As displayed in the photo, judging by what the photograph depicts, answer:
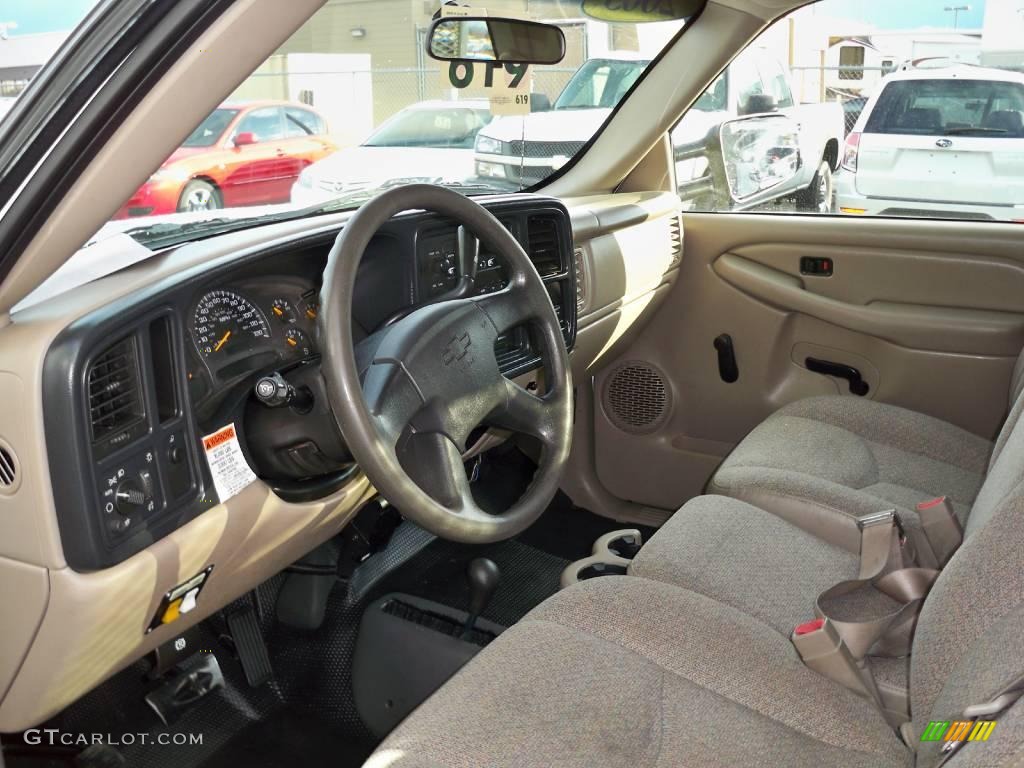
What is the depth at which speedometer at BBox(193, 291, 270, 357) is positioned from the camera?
156 centimetres

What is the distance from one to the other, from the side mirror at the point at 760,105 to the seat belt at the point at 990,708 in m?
2.32

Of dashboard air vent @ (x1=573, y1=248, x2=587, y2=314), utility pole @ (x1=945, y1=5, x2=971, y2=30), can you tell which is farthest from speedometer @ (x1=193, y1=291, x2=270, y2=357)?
utility pole @ (x1=945, y1=5, x2=971, y2=30)

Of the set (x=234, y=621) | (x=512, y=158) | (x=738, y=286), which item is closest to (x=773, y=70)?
(x=738, y=286)

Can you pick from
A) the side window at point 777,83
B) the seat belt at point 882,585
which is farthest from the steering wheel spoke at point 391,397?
the side window at point 777,83

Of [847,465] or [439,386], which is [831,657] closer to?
[439,386]

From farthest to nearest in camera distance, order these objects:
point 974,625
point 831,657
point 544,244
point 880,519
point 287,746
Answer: point 544,244 < point 287,746 < point 880,519 < point 831,657 < point 974,625

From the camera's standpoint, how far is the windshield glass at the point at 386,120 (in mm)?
1809

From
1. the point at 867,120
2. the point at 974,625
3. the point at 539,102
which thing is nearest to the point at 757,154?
the point at 867,120

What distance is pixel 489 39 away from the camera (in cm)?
222

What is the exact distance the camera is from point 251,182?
2039 millimetres

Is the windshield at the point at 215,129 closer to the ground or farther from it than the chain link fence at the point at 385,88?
closer to the ground

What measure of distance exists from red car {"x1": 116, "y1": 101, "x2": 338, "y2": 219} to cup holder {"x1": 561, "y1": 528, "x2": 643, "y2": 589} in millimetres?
1026

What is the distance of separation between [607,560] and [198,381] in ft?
3.98

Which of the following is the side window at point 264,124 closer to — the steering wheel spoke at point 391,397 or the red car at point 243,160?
the red car at point 243,160
